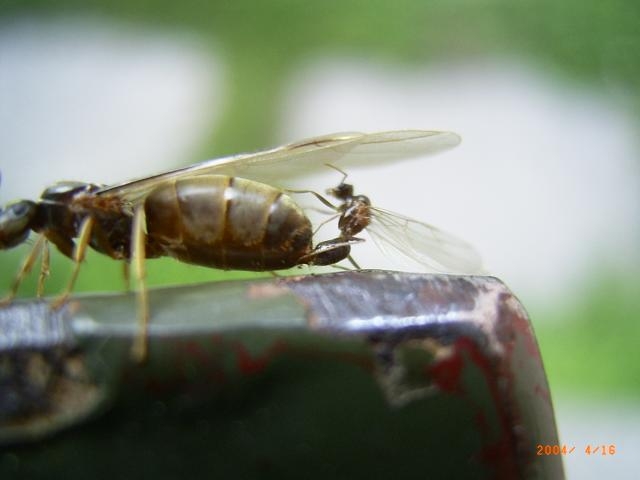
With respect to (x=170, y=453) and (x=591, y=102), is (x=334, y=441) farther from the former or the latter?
(x=591, y=102)

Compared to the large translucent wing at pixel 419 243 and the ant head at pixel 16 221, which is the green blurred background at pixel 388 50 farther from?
the large translucent wing at pixel 419 243

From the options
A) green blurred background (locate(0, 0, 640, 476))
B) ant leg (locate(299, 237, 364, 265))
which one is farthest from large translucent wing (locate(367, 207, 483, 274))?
green blurred background (locate(0, 0, 640, 476))

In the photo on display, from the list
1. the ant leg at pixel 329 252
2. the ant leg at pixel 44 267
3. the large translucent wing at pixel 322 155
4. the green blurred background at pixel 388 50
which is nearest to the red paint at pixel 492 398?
the ant leg at pixel 329 252

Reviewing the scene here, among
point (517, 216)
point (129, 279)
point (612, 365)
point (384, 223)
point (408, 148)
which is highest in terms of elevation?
point (408, 148)

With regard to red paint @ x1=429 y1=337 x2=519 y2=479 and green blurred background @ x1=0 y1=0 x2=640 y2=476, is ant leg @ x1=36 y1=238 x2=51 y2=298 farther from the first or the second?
green blurred background @ x1=0 y1=0 x2=640 y2=476

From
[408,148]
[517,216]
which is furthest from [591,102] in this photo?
[408,148]

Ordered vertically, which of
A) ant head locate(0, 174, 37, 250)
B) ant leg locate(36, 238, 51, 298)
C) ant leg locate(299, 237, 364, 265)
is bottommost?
ant leg locate(36, 238, 51, 298)
